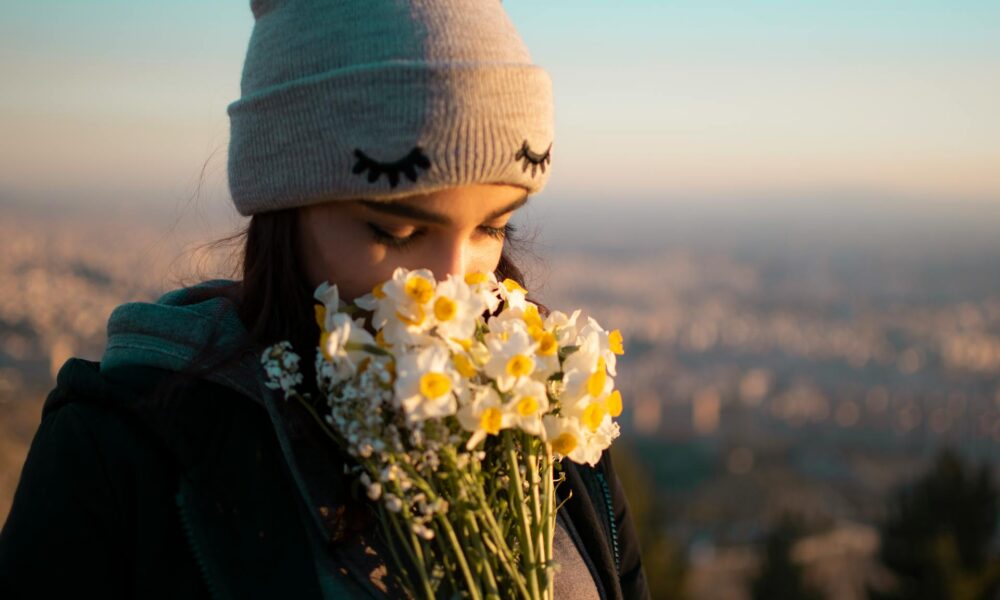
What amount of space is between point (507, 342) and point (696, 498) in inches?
1569

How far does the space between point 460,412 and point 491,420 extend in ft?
0.19

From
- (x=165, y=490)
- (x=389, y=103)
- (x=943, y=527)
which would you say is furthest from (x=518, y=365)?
(x=943, y=527)

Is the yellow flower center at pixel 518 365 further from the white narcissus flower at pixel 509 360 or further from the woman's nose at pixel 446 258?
the woman's nose at pixel 446 258

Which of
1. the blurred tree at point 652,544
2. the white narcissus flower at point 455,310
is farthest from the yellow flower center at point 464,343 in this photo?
the blurred tree at point 652,544

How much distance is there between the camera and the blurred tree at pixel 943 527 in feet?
50.2

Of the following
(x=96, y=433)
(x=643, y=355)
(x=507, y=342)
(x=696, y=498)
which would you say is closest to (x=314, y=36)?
(x=507, y=342)

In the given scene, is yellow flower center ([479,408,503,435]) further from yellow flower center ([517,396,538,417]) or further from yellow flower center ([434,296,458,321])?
yellow flower center ([434,296,458,321])

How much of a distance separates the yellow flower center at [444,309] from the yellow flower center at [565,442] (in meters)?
0.34

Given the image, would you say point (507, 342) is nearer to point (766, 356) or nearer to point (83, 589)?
point (83, 589)

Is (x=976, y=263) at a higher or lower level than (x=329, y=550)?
higher

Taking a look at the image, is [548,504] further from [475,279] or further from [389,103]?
[389,103]

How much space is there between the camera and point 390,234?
1890 millimetres

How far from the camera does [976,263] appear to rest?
99.9 metres

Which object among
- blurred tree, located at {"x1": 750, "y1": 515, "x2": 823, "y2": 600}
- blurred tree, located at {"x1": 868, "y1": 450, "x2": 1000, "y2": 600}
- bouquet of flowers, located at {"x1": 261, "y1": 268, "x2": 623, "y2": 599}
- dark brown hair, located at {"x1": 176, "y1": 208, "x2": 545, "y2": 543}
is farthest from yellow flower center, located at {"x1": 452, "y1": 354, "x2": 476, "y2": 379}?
blurred tree, located at {"x1": 750, "y1": 515, "x2": 823, "y2": 600}
